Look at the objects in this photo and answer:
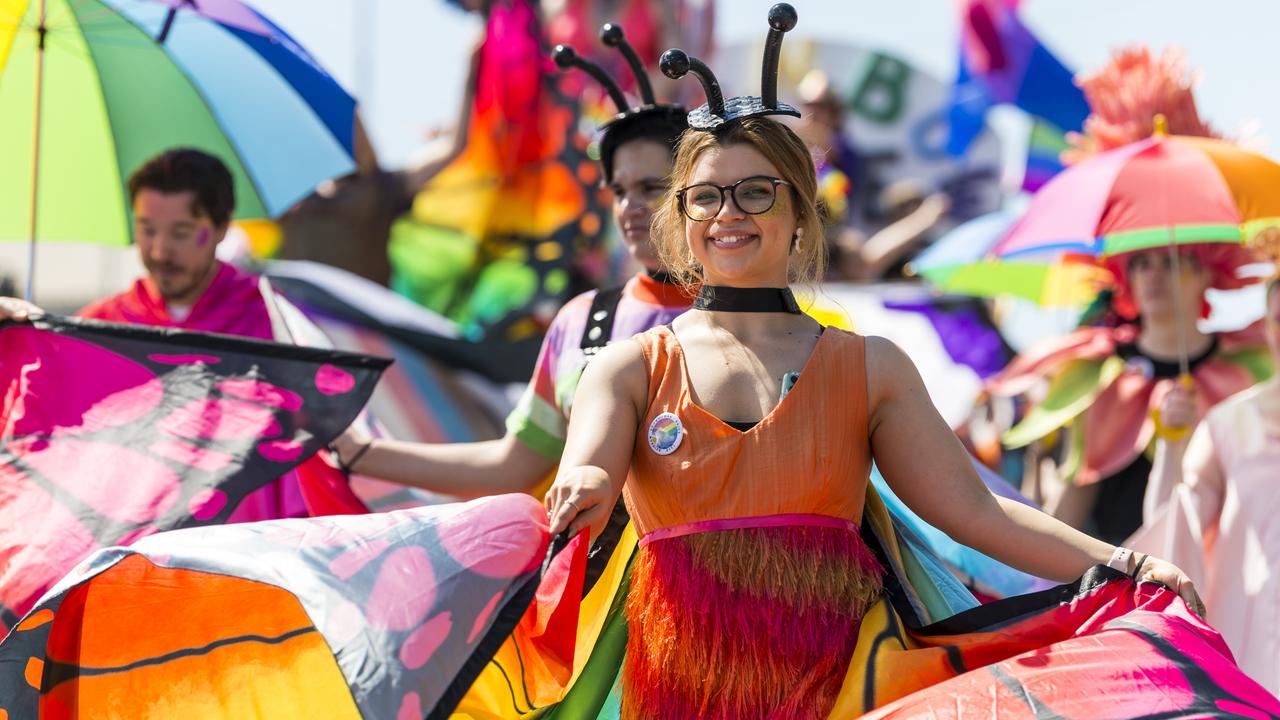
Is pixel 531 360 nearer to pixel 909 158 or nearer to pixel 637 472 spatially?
pixel 637 472

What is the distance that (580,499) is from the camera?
2299 millimetres

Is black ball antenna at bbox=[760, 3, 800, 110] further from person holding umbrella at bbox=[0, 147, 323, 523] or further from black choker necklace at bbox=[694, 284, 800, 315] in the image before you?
person holding umbrella at bbox=[0, 147, 323, 523]

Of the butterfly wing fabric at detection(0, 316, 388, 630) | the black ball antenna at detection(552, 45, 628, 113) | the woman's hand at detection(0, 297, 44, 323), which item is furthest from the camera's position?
the woman's hand at detection(0, 297, 44, 323)

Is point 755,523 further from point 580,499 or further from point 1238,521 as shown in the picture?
point 1238,521

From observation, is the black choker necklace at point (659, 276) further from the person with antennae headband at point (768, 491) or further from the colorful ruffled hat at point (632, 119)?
the person with antennae headband at point (768, 491)

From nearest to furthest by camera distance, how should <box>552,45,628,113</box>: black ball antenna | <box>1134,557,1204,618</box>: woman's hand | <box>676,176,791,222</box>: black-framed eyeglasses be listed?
<box>1134,557,1204,618</box>: woman's hand
<box>676,176,791,222</box>: black-framed eyeglasses
<box>552,45,628,113</box>: black ball antenna

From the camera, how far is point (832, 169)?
9.49 metres

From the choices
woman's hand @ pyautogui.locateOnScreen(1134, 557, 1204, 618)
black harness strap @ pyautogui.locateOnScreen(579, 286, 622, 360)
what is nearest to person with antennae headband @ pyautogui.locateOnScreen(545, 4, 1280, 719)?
woman's hand @ pyautogui.locateOnScreen(1134, 557, 1204, 618)


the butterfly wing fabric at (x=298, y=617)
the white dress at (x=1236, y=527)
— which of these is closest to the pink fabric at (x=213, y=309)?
the butterfly wing fabric at (x=298, y=617)

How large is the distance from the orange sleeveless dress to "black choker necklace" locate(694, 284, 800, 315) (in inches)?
5.4

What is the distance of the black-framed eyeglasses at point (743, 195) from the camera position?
252 cm

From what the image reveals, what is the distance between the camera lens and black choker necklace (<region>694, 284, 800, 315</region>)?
8.39ft

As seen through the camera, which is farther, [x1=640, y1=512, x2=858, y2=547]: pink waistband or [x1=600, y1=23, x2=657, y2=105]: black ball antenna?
[x1=600, y1=23, x2=657, y2=105]: black ball antenna

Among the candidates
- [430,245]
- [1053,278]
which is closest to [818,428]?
[1053,278]
